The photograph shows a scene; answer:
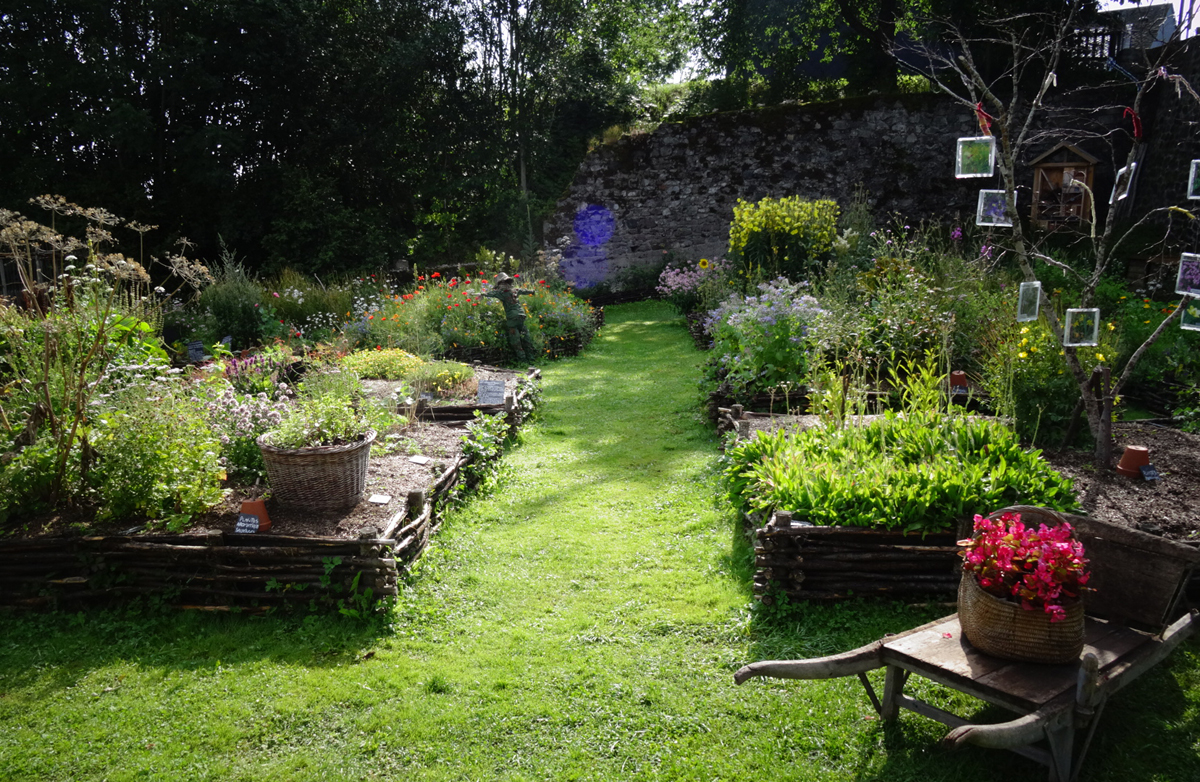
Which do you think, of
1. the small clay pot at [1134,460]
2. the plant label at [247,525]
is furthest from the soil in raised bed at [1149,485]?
the plant label at [247,525]

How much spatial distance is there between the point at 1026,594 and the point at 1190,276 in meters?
2.40

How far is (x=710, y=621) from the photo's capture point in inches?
150

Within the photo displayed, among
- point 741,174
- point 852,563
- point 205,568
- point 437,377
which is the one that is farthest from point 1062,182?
point 205,568

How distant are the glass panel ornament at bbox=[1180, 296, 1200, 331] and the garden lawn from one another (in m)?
1.70

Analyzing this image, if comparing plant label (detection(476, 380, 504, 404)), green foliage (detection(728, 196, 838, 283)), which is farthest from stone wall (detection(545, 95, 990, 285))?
plant label (detection(476, 380, 504, 404))

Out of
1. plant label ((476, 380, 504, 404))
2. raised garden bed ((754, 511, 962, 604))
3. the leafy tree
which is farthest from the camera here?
plant label ((476, 380, 504, 404))

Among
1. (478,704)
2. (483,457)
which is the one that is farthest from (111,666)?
(483,457)

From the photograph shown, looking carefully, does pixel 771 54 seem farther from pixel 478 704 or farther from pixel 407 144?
pixel 478 704

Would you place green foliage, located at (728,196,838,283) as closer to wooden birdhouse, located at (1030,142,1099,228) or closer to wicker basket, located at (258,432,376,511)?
wooden birdhouse, located at (1030,142,1099,228)

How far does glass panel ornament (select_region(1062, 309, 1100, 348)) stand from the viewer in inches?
165

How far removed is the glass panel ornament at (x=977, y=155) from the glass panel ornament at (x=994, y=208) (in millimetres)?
152

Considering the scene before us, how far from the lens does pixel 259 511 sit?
4223 mm

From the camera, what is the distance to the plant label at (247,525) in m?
4.09

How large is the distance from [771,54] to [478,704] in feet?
58.9
